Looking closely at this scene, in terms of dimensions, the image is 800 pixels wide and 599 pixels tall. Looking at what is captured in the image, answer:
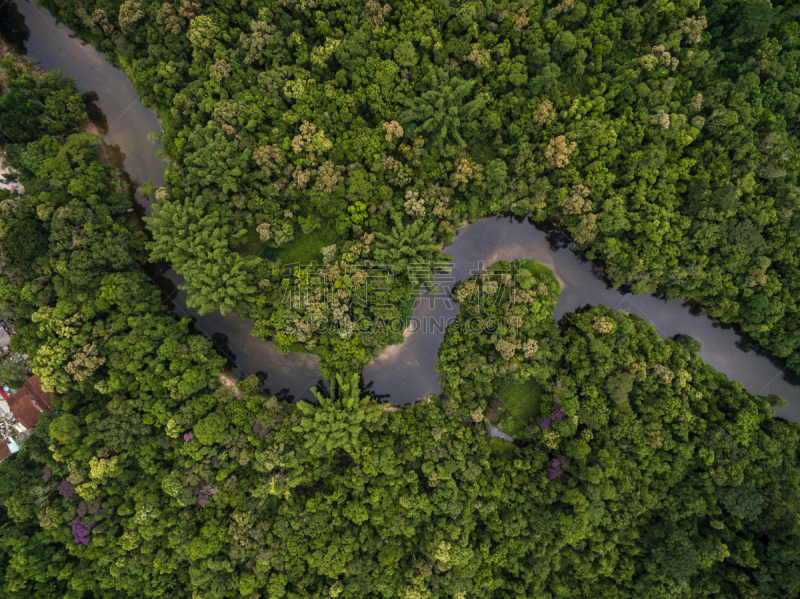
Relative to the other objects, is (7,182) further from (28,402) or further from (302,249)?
(302,249)

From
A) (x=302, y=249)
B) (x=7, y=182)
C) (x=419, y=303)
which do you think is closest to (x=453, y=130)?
(x=419, y=303)

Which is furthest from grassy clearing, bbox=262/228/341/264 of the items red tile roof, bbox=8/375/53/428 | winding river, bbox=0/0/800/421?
red tile roof, bbox=8/375/53/428

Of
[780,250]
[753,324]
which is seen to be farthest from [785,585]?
[780,250]

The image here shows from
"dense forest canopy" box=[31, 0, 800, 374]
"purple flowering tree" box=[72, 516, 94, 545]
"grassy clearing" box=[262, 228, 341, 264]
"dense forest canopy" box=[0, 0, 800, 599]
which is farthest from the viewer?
"grassy clearing" box=[262, 228, 341, 264]

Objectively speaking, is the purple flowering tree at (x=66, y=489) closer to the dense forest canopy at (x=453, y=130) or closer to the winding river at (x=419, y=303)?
the winding river at (x=419, y=303)

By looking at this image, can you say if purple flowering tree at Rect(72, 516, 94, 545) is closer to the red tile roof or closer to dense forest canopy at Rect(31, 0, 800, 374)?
the red tile roof

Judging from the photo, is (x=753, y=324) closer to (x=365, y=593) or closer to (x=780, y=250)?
(x=780, y=250)

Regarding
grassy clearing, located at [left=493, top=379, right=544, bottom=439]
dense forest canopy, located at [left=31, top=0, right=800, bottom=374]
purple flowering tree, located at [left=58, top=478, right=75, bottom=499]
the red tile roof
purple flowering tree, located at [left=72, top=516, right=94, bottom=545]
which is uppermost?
dense forest canopy, located at [left=31, top=0, right=800, bottom=374]
